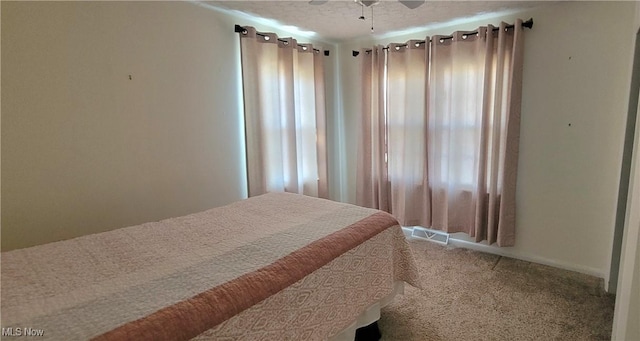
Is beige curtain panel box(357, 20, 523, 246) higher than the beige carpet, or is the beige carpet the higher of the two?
beige curtain panel box(357, 20, 523, 246)

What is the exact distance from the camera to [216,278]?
1.17 metres

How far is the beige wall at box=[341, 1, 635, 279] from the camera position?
2357 mm

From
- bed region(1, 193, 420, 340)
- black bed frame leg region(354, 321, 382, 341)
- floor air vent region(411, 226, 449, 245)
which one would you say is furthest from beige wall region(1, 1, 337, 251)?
floor air vent region(411, 226, 449, 245)

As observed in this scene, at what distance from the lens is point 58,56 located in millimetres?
1844

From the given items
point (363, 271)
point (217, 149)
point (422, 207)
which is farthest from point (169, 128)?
point (422, 207)

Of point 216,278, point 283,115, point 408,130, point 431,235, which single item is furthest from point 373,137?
point 216,278

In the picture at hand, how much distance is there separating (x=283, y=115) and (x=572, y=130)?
2.58 metres

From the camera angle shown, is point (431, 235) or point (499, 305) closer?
point (499, 305)

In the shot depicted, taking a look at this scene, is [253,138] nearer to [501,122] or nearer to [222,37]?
[222,37]

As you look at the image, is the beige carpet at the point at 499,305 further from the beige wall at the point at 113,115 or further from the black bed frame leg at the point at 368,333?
the beige wall at the point at 113,115

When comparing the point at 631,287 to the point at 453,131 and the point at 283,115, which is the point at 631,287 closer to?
the point at 453,131

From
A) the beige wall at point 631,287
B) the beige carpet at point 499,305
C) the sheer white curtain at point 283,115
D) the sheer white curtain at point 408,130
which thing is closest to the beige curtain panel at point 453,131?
the sheer white curtain at point 408,130

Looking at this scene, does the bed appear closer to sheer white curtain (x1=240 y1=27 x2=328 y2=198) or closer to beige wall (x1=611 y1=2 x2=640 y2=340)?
beige wall (x1=611 y1=2 x2=640 y2=340)

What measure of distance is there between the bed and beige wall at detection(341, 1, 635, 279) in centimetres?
170
